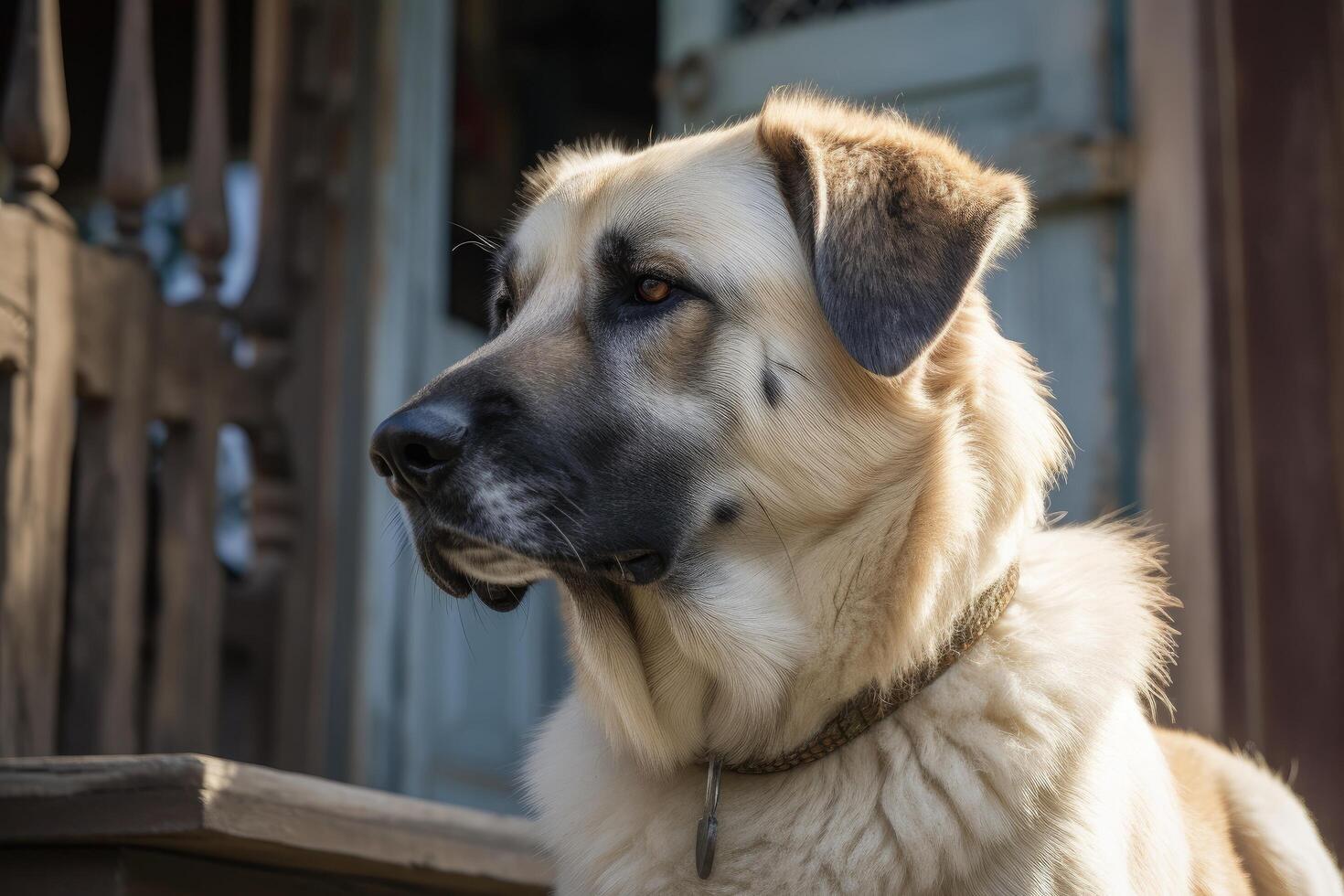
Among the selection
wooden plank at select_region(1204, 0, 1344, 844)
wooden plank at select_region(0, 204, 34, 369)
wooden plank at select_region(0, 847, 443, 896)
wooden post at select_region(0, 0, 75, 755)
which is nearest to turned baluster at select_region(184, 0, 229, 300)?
wooden post at select_region(0, 0, 75, 755)

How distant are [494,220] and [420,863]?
4.16m

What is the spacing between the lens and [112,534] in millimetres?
3334

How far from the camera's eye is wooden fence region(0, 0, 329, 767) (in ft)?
9.59

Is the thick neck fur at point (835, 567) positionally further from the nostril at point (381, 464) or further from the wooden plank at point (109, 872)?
the wooden plank at point (109, 872)

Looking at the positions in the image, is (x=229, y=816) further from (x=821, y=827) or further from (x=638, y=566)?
(x=821, y=827)

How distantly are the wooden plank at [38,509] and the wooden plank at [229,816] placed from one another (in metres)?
0.63

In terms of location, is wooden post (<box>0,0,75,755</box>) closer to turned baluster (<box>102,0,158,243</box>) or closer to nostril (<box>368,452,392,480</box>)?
turned baluster (<box>102,0,158,243</box>)

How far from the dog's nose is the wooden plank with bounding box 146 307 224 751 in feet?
6.37

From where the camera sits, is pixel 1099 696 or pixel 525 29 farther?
pixel 525 29

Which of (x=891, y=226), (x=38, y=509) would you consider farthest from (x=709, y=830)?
(x=38, y=509)

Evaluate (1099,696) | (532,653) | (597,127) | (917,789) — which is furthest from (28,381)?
(597,127)

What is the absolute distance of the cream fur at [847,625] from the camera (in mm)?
1905

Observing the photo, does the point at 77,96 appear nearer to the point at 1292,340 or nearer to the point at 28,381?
the point at 28,381

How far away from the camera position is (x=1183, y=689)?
3594 millimetres
